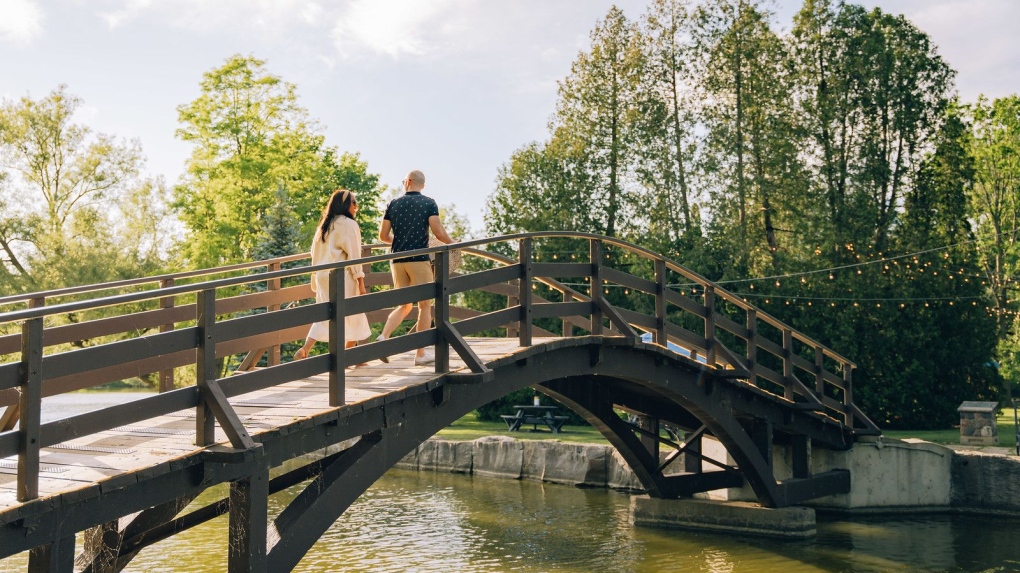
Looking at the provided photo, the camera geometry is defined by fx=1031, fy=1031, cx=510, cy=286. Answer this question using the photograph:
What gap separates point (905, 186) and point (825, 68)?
4261 millimetres

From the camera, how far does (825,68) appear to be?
31.0 meters

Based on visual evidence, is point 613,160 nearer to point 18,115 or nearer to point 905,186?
point 905,186

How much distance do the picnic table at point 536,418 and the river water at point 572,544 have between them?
600 centimetres

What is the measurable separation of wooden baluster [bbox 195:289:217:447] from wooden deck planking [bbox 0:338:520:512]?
117 mm

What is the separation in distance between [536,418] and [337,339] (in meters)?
17.7

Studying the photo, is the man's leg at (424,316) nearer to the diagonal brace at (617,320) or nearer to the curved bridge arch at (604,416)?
the curved bridge arch at (604,416)

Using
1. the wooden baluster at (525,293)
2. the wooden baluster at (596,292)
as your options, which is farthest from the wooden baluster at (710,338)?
the wooden baluster at (525,293)

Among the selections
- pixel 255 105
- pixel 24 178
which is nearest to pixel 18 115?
pixel 24 178

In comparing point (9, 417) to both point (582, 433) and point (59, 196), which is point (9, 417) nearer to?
point (582, 433)

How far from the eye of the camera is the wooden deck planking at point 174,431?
606 centimetres

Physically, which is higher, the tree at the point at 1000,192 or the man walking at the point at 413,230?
the tree at the point at 1000,192

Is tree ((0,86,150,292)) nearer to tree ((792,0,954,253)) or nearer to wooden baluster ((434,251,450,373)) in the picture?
tree ((792,0,954,253))

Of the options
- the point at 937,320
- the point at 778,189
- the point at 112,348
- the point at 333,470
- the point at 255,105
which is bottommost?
the point at 333,470

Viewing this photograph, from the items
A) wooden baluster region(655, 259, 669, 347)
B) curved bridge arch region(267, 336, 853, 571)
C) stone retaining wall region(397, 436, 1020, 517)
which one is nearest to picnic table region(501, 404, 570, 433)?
stone retaining wall region(397, 436, 1020, 517)
